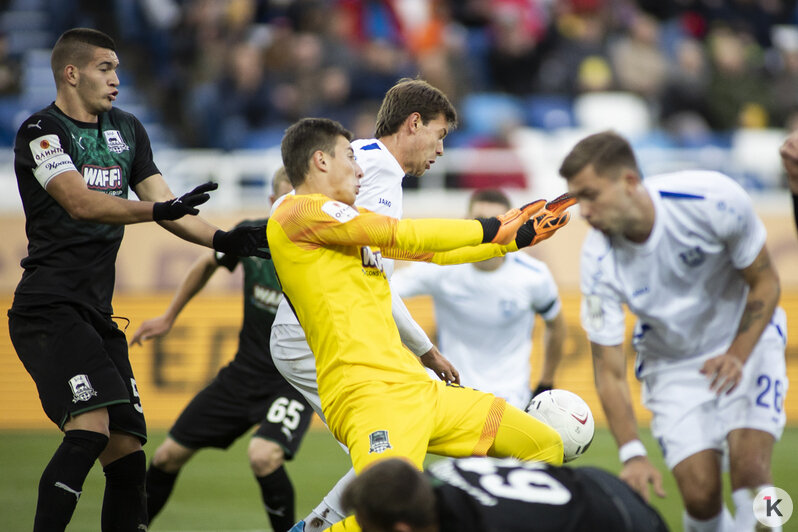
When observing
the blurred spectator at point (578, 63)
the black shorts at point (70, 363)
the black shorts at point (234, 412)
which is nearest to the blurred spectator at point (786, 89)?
the blurred spectator at point (578, 63)

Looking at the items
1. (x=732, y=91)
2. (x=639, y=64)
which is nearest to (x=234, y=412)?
(x=639, y=64)

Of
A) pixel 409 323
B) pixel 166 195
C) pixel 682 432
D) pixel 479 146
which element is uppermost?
pixel 479 146

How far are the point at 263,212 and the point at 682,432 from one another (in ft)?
26.4

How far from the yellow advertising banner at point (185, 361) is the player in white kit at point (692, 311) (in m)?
6.41

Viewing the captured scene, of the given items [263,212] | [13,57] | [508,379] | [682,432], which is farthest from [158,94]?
[682,432]

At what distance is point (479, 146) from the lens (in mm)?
14008

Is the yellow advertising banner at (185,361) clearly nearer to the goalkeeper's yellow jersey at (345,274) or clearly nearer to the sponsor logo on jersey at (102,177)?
the sponsor logo on jersey at (102,177)

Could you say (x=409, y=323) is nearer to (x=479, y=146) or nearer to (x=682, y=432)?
(x=682, y=432)

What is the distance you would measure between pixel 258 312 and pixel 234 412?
0.68 meters

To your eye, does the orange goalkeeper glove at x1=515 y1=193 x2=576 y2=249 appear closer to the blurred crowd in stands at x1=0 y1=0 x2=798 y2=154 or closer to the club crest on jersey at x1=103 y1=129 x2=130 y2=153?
the club crest on jersey at x1=103 y1=129 x2=130 y2=153

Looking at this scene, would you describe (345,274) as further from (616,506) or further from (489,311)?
(489,311)

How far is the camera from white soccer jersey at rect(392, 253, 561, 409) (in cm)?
723

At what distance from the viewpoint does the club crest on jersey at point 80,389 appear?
4.92 meters

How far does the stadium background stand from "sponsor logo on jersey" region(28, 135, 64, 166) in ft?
21.7
